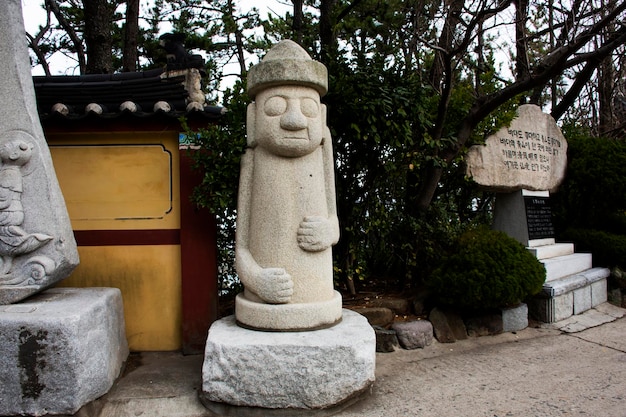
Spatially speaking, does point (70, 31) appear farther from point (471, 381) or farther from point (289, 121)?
point (471, 381)

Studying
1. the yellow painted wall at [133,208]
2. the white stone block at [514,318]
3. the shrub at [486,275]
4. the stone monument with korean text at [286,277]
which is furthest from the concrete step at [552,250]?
the yellow painted wall at [133,208]

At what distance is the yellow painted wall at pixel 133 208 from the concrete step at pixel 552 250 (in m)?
4.07

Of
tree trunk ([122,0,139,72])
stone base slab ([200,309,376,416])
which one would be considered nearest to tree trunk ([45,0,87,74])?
tree trunk ([122,0,139,72])

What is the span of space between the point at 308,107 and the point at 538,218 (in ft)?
12.8

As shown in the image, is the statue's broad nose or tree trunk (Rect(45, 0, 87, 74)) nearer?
the statue's broad nose

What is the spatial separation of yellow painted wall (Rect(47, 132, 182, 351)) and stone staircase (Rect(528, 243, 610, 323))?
12.6ft

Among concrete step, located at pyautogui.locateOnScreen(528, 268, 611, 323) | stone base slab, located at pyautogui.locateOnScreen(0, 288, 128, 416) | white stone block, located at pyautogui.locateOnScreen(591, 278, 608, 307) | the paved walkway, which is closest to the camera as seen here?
stone base slab, located at pyautogui.locateOnScreen(0, 288, 128, 416)

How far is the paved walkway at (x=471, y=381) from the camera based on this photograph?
9.93ft

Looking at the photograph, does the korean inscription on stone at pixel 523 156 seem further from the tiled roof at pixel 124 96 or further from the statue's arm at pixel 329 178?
the tiled roof at pixel 124 96

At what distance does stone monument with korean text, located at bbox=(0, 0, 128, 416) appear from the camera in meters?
2.83

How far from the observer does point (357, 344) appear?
117 inches

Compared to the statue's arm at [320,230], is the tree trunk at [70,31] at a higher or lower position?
higher

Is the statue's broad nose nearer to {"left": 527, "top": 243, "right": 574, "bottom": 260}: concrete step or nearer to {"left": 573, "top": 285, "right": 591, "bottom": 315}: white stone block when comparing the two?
{"left": 527, "top": 243, "right": 574, "bottom": 260}: concrete step

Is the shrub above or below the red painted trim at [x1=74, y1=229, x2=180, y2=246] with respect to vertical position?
below
